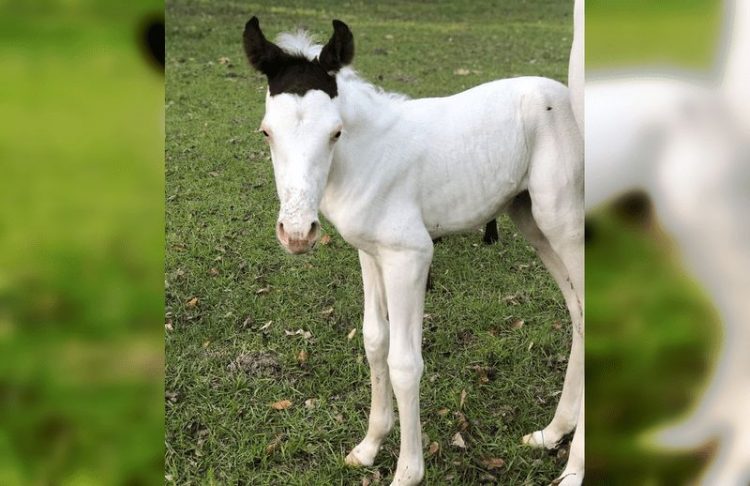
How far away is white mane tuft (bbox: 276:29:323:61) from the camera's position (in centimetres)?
181

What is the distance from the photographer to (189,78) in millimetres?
7371

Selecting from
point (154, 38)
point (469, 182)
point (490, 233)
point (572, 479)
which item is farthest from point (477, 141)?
point (490, 233)

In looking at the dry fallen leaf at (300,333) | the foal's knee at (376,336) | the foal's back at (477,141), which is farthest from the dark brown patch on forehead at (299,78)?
the dry fallen leaf at (300,333)

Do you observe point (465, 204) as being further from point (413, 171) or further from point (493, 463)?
point (493, 463)

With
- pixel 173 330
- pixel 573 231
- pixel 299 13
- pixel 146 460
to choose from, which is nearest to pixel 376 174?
pixel 573 231

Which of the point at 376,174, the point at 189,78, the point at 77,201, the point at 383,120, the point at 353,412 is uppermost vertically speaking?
the point at 77,201

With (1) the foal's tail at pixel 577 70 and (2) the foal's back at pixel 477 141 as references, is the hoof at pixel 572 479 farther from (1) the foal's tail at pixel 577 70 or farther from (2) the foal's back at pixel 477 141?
(1) the foal's tail at pixel 577 70

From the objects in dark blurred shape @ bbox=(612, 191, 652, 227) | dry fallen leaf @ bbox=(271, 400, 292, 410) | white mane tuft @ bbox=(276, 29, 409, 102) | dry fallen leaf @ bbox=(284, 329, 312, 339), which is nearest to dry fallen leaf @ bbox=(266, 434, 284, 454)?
dry fallen leaf @ bbox=(271, 400, 292, 410)

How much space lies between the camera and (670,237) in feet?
3.01

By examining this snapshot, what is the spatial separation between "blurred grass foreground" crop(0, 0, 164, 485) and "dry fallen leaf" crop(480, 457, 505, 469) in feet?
6.49

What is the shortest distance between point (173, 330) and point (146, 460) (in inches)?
109

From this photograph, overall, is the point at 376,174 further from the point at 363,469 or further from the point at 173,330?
the point at 173,330

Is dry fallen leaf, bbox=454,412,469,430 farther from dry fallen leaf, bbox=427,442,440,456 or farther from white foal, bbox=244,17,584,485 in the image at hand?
white foal, bbox=244,17,584,485

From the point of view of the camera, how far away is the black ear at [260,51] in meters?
1.77
